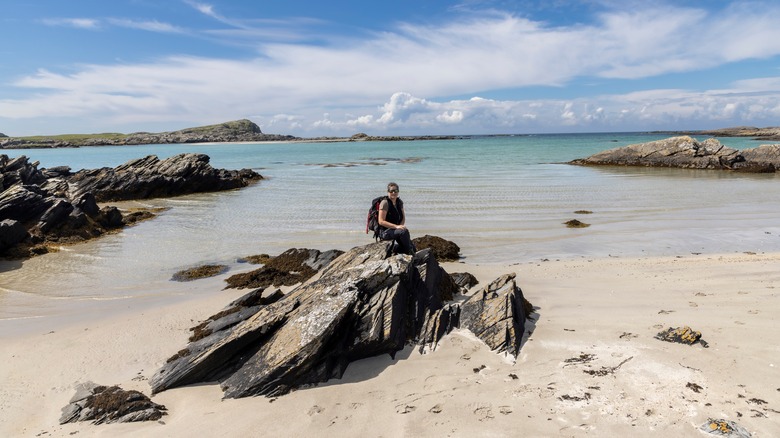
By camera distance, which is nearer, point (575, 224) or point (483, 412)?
point (483, 412)

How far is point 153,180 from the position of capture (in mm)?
34375

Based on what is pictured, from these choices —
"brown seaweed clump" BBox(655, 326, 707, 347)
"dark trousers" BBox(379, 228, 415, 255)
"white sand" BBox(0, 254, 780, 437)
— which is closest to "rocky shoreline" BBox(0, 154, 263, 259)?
"white sand" BBox(0, 254, 780, 437)

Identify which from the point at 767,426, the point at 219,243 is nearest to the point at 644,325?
the point at 767,426

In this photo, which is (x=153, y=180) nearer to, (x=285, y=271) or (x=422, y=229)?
(x=422, y=229)

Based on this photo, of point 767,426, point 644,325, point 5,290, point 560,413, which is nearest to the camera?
point 767,426

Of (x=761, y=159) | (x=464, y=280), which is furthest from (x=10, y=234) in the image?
(x=761, y=159)

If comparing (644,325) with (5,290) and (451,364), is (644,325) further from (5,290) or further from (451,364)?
(5,290)

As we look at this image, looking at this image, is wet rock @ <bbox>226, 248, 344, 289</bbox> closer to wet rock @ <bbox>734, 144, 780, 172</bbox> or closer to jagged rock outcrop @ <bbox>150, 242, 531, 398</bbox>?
jagged rock outcrop @ <bbox>150, 242, 531, 398</bbox>

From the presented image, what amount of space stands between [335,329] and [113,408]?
3234mm

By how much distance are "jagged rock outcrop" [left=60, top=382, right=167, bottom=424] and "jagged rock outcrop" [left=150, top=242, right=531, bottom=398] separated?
49cm

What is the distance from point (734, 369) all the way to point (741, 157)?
169 ft

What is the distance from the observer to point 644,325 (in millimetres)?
7898

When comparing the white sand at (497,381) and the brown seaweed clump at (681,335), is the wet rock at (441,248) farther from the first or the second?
the brown seaweed clump at (681,335)

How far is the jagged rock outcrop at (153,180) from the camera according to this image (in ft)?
109
